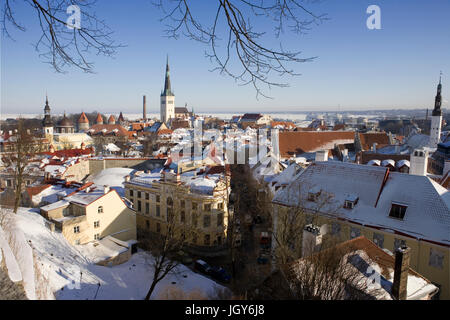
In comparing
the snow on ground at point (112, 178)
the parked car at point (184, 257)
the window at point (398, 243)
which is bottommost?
the parked car at point (184, 257)

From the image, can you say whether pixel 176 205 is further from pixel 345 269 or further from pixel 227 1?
pixel 227 1

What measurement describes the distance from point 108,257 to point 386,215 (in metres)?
12.5

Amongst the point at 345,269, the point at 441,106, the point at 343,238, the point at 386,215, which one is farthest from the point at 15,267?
the point at 441,106

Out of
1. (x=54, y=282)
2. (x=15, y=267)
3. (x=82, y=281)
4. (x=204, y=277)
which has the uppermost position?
(x=15, y=267)

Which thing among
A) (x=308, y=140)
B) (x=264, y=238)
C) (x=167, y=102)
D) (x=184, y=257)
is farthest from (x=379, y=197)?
(x=167, y=102)

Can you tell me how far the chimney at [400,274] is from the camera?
7.23 metres

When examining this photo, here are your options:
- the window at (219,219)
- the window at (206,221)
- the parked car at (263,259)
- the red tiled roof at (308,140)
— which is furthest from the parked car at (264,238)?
the red tiled roof at (308,140)

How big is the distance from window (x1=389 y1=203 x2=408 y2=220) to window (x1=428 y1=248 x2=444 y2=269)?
1.66m

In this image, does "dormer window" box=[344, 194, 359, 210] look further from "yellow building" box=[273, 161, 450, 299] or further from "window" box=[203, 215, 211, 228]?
"window" box=[203, 215, 211, 228]

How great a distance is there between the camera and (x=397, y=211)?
500 inches

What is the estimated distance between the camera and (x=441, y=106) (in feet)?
147

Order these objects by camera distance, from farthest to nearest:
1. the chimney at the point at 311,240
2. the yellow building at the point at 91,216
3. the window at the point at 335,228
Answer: the yellow building at the point at 91,216
the window at the point at 335,228
the chimney at the point at 311,240

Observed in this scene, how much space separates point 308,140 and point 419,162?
25966 mm

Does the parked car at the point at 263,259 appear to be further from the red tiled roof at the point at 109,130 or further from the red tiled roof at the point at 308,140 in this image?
the red tiled roof at the point at 109,130
